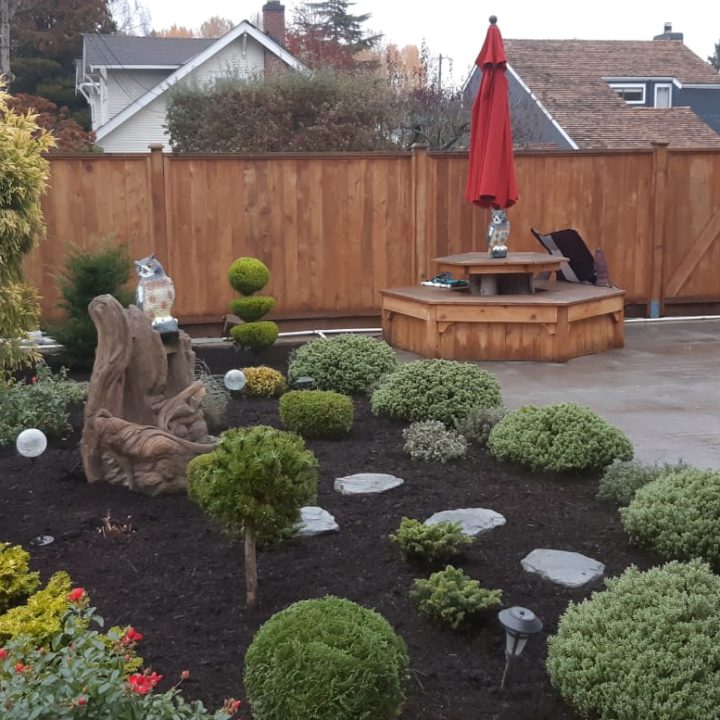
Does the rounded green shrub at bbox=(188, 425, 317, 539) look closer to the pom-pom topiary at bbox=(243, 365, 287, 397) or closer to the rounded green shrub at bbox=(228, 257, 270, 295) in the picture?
the pom-pom topiary at bbox=(243, 365, 287, 397)

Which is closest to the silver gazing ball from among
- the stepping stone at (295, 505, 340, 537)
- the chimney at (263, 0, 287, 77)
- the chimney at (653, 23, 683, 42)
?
the stepping stone at (295, 505, 340, 537)

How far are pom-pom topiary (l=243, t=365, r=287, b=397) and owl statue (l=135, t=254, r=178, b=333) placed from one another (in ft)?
6.28

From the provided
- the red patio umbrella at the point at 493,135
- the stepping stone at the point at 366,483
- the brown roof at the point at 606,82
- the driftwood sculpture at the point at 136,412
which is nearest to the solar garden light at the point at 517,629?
the stepping stone at the point at 366,483

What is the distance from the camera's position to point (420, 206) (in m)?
11.0

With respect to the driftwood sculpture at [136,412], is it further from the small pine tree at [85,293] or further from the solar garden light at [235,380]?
the small pine tree at [85,293]

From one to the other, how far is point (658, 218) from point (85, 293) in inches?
282

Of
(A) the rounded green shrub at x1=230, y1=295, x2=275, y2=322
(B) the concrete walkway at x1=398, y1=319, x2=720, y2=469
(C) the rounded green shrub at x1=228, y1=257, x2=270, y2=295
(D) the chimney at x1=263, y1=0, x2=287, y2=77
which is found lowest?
(B) the concrete walkway at x1=398, y1=319, x2=720, y2=469

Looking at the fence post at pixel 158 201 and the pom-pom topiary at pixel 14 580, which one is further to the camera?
the fence post at pixel 158 201

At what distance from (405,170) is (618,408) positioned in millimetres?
4881

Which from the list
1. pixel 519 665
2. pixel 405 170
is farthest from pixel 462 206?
pixel 519 665

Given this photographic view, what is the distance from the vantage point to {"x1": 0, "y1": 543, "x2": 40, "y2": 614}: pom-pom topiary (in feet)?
12.2

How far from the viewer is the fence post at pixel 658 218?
37.6 ft

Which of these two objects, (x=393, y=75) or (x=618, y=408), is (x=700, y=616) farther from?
(x=393, y=75)

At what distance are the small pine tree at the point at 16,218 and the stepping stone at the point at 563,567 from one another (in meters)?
4.37
